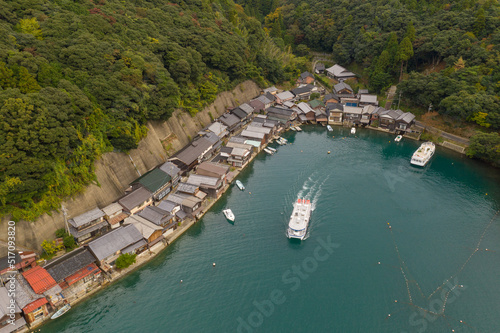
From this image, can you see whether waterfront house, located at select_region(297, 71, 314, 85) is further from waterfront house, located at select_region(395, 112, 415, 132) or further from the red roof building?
the red roof building

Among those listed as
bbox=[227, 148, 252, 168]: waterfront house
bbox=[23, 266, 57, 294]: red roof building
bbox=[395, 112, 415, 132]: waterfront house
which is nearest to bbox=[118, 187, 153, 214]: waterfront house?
bbox=[23, 266, 57, 294]: red roof building

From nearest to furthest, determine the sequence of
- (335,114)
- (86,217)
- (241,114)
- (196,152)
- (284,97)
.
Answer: (86,217), (196,152), (241,114), (335,114), (284,97)

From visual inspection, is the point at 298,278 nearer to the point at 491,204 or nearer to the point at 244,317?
the point at 244,317

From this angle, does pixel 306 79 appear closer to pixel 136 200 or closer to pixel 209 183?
pixel 209 183

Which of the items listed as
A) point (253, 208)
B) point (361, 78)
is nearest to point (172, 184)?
point (253, 208)

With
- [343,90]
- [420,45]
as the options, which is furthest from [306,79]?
[420,45]
